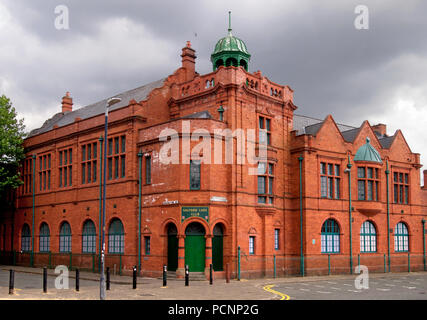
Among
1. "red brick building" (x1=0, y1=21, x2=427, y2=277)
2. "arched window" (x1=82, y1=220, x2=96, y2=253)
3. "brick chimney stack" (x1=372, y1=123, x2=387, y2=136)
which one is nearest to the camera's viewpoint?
"red brick building" (x1=0, y1=21, x2=427, y2=277)

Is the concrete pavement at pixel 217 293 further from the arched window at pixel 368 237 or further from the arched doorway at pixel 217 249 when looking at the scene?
the arched window at pixel 368 237

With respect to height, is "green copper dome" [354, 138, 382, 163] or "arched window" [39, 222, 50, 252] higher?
"green copper dome" [354, 138, 382, 163]

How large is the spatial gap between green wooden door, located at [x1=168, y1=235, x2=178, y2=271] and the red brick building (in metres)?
0.12

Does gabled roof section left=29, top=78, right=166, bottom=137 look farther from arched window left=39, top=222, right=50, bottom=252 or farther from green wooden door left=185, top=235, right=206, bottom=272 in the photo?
green wooden door left=185, top=235, right=206, bottom=272

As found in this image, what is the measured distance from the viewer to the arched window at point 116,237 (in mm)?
36844

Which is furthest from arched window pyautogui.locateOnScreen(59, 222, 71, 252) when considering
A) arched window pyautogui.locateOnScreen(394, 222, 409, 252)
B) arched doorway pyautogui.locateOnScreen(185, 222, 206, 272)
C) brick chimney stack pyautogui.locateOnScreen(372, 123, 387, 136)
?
brick chimney stack pyautogui.locateOnScreen(372, 123, 387, 136)

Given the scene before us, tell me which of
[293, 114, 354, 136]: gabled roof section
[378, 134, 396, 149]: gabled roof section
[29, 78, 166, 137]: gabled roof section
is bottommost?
[378, 134, 396, 149]: gabled roof section

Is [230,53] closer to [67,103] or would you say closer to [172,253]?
[172,253]

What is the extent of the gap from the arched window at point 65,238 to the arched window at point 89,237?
2.33 m

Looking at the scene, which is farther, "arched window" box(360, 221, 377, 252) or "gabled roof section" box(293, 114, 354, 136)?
"arched window" box(360, 221, 377, 252)

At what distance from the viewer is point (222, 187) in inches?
1308

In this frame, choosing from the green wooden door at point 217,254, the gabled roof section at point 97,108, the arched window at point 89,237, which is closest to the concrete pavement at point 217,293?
the green wooden door at point 217,254

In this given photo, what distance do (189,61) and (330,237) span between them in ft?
57.3

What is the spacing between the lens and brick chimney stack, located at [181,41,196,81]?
1596 inches
